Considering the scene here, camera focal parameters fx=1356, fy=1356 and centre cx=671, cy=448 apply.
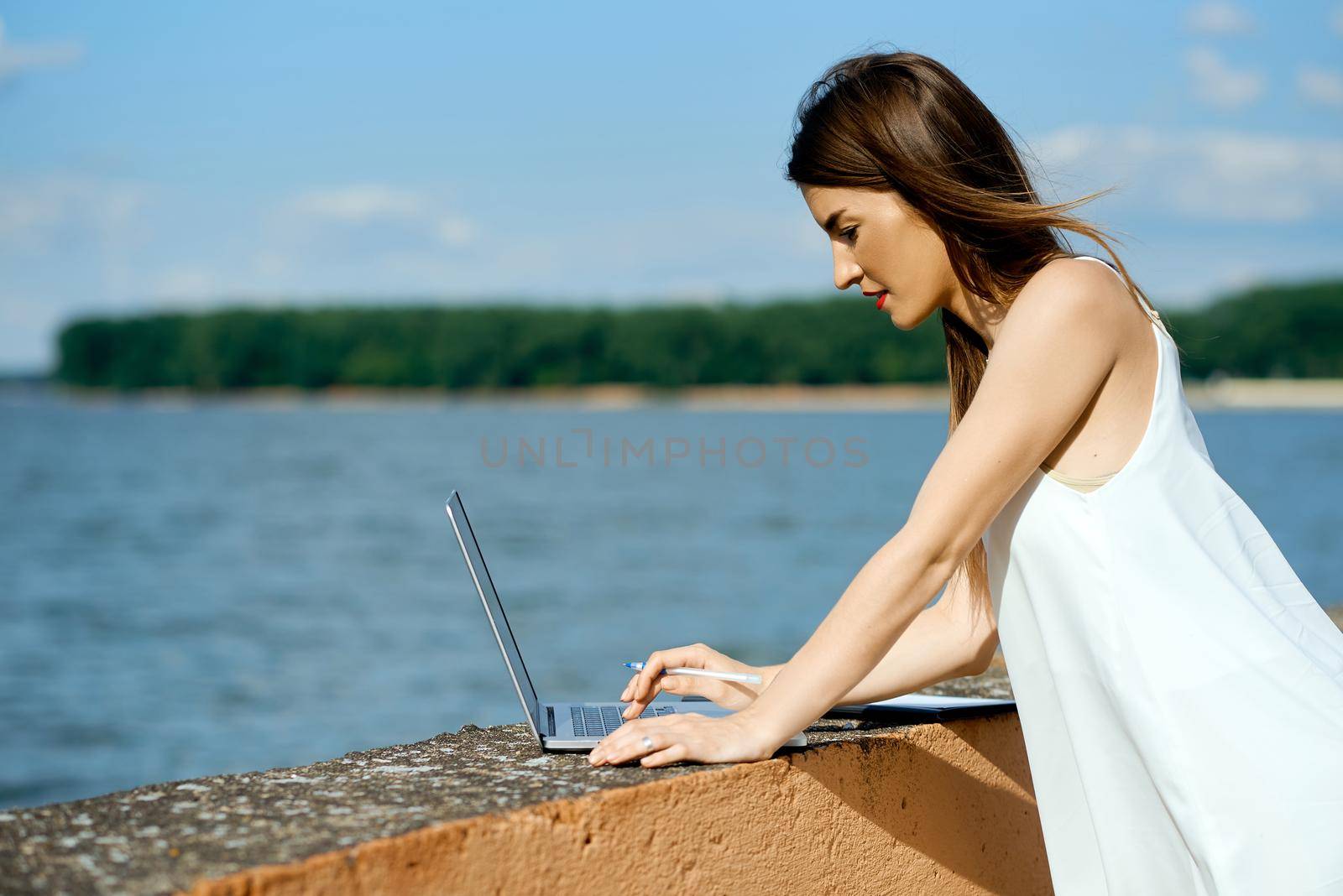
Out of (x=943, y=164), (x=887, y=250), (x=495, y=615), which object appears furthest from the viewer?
(x=495, y=615)

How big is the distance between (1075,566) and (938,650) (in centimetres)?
56

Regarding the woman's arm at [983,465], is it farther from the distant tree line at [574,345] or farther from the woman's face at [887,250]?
the distant tree line at [574,345]

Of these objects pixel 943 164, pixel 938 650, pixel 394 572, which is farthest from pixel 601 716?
pixel 394 572

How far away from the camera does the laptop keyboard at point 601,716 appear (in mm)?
2275

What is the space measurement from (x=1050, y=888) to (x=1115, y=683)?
1.02m

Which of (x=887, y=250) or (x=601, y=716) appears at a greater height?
(x=887, y=250)

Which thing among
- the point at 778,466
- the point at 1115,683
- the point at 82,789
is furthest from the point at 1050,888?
the point at 778,466

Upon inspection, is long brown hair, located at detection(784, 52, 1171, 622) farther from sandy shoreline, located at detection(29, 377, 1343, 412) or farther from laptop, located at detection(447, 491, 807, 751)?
sandy shoreline, located at detection(29, 377, 1343, 412)

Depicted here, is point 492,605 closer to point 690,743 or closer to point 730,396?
point 690,743

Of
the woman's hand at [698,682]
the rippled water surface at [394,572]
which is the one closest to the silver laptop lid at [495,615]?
the woman's hand at [698,682]

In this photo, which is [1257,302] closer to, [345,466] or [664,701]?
[345,466]

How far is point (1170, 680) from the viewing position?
1834mm

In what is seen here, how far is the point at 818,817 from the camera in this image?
2.14 m

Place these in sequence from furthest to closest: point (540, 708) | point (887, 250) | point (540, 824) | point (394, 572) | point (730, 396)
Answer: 1. point (730, 396)
2. point (394, 572)
3. point (540, 708)
4. point (887, 250)
5. point (540, 824)
